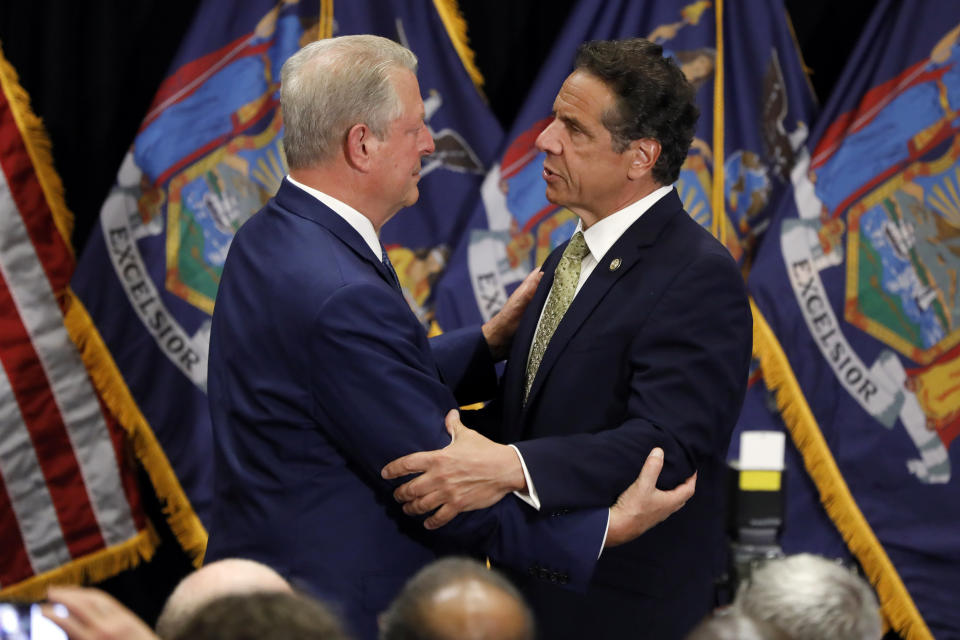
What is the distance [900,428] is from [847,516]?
325mm

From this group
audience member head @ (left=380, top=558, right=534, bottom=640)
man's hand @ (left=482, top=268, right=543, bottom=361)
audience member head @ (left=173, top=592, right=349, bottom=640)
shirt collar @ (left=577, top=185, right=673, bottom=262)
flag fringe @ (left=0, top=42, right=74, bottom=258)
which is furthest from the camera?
flag fringe @ (left=0, top=42, right=74, bottom=258)

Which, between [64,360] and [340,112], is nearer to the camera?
[340,112]

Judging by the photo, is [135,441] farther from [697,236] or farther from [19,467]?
[697,236]

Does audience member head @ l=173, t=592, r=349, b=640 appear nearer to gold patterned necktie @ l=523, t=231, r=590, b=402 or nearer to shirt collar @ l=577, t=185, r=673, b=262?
gold patterned necktie @ l=523, t=231, r=590, b=402

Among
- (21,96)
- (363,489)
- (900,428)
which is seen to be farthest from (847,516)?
(21,96)

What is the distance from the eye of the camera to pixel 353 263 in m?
2.17

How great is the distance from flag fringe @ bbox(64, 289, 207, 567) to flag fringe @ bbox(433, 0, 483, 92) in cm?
143

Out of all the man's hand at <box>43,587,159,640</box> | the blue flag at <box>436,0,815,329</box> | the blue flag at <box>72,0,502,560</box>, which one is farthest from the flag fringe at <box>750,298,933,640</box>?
the man's hand at <box>43,587,159,640</box>

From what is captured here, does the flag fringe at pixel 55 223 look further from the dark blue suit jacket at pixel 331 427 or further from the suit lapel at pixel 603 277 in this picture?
the suit lapel at pixel 603 277

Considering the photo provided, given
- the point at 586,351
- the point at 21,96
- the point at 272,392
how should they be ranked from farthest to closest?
the point at 21,96 → the point at 586,351 → the point at 272,392

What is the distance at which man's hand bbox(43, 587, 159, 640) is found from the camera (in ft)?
4.45

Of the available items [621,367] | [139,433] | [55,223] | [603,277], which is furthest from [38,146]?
[621,367]

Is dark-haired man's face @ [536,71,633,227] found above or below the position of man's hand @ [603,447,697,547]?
above

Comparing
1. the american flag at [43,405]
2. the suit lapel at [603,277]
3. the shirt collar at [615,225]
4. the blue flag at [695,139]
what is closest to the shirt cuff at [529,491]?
the suit lapel at [603,277]
